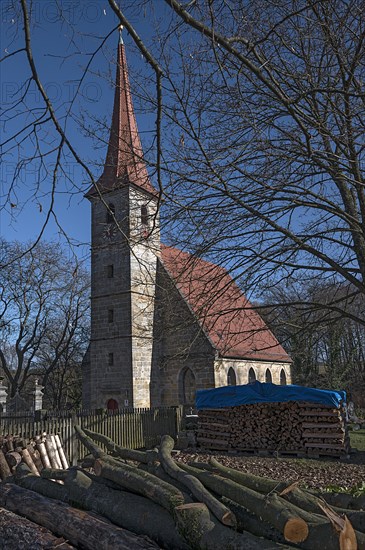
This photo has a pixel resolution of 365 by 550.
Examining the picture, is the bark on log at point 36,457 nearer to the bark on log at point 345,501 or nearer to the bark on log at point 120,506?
the bark on log at point 120,506

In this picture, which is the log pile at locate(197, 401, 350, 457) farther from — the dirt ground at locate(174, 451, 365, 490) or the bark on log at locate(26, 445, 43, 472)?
the bark on log at locate(26, 445, 43, 472)

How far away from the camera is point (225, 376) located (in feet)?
90.4

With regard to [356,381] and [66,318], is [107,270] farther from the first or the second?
[356,381]

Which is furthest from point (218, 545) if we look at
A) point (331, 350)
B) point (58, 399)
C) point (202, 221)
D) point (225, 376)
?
point (58, 399)

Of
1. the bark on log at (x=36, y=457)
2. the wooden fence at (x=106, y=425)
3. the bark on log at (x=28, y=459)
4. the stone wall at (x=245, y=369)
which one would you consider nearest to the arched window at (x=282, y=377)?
the stone wall at (x=245, y=369)

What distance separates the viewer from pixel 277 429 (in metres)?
15.6

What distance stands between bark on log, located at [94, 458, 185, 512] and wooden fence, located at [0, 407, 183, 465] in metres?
7.04

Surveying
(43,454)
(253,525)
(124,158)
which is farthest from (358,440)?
(253,525)

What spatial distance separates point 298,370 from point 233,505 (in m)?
35.8

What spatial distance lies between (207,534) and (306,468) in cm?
1008

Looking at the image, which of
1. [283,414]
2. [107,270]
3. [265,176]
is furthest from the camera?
[107,270]

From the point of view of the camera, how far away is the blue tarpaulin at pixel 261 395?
14734 millimetres

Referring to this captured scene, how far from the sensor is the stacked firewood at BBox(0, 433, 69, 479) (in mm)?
8401

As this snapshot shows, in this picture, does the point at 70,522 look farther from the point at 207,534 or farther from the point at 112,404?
the point at 112,404
